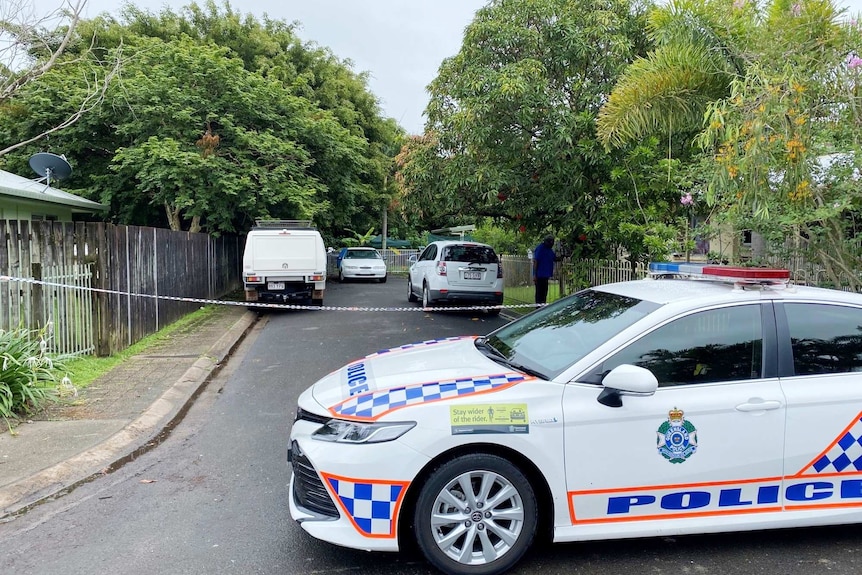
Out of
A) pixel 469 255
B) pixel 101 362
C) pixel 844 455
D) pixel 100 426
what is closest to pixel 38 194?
pixel 101 362

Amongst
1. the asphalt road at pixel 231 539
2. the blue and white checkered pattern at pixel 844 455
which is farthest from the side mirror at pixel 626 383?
the blue and white checkered pattern at pixel 844 455

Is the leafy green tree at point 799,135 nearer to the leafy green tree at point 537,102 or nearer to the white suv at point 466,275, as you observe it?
the leafy green tree at point 537,102

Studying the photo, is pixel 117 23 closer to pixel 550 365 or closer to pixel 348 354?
pixel 348 354

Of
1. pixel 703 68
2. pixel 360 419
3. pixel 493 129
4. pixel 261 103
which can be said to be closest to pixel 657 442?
pixel 360 419

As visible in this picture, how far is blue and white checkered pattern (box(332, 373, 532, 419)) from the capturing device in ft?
11.0

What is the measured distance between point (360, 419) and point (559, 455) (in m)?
1.05

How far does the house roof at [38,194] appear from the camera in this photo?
1352 centimetres

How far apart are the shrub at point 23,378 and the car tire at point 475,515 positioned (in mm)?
4390

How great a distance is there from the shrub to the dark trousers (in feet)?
30.4

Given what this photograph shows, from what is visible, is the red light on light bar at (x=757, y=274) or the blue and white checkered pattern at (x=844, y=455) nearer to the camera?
the blue and white checkered pattern at (x=844, y=455)

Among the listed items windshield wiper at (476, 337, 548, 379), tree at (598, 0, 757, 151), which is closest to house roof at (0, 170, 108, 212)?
tree at (598, 0, 757, 151)

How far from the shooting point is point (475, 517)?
129 inches

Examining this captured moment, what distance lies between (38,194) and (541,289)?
37.8ft

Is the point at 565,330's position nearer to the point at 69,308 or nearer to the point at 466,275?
the point at 69,308
